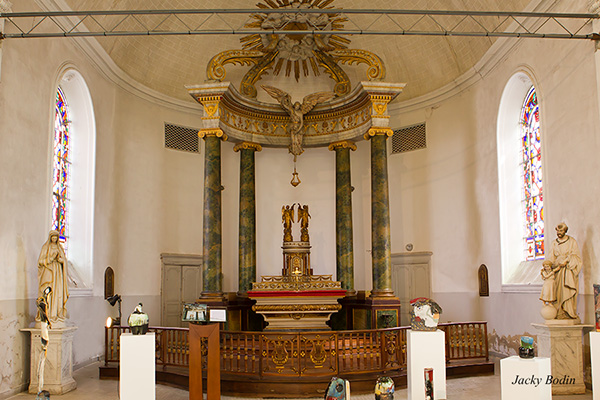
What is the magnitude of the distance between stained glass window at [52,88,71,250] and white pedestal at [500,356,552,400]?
31.4 ft

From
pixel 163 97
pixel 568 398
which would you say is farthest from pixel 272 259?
pixel 568 398

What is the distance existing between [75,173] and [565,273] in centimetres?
1028

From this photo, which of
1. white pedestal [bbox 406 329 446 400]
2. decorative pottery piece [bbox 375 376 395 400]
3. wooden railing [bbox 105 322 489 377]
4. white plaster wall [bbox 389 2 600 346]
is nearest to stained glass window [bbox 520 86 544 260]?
white plaster wall [bbox 389 2 600 346]

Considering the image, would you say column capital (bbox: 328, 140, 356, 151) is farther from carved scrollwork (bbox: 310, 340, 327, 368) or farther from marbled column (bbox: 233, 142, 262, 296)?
carved scrollwork (bbox: 310, 340, 327, 368)

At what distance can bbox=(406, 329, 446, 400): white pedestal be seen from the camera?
22.7 ft

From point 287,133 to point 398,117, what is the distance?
3284 millimetres

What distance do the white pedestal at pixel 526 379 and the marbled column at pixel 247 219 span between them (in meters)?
9.80

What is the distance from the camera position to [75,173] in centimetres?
1305

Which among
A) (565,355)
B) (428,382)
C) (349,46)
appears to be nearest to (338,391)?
(428,382)

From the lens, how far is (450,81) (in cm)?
1543

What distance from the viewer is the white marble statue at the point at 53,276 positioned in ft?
31.6

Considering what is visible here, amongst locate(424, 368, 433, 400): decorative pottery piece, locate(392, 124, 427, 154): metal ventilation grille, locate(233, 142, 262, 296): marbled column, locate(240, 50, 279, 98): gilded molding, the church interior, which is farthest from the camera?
locate(392, 124, 427, 154): metal ventilation grille

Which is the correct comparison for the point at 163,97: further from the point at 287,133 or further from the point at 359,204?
the point at 359,204

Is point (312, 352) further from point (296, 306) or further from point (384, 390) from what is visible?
point (384, 390)
